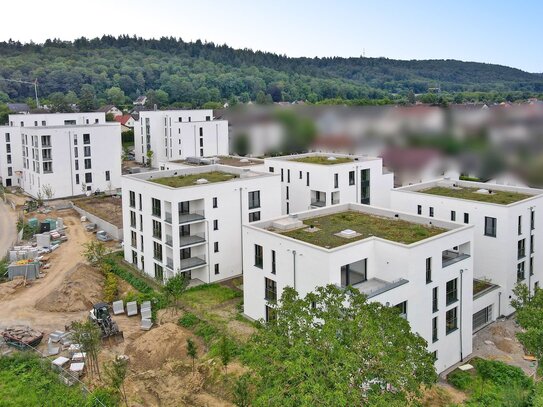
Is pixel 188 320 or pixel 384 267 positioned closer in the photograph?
pixel 384 267

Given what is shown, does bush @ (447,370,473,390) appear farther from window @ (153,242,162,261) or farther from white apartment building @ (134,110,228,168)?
white apartment building @ (134,110,228,168)

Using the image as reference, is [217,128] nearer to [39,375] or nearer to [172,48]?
[39,375]

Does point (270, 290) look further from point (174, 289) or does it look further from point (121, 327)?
point (121, 327)

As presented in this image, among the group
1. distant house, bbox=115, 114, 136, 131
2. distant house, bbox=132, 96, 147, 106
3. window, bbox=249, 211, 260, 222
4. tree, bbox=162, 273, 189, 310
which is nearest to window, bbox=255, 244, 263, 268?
tree, bbox=162, 273, 189, 310

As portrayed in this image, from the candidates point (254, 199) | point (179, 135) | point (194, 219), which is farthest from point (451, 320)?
point (179, 135)

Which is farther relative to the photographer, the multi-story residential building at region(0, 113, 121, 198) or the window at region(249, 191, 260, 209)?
the multi-story residential building at region(0, 113, 121, 198)

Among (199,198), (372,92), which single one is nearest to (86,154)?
(199,198)

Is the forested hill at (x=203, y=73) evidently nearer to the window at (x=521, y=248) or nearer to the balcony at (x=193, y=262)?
the window at (x=521, y=248)
